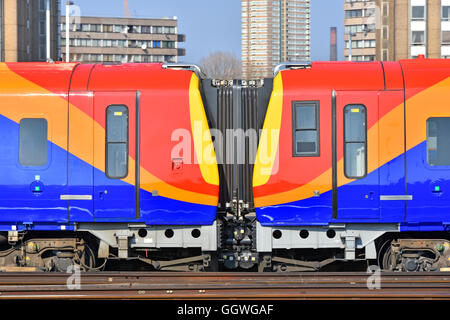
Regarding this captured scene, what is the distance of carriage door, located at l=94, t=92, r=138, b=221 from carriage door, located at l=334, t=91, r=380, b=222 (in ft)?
12.1

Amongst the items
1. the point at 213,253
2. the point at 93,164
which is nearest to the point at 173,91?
the point at 93,164

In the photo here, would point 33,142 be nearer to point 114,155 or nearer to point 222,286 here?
point 114,155

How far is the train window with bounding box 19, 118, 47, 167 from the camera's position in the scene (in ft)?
42.0

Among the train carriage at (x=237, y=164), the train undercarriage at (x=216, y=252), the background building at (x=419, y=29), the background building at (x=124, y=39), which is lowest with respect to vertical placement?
the train undercarriage at (x=216, y=252)

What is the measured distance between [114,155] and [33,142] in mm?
1515

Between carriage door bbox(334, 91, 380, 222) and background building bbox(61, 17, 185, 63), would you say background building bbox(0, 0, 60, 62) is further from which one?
background building bbox(61, 17, 185, 63)

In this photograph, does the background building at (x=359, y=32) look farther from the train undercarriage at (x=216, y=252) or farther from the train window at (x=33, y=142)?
the train window at (x=33, y=142)

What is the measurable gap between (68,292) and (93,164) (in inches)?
101

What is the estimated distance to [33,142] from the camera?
1284cm

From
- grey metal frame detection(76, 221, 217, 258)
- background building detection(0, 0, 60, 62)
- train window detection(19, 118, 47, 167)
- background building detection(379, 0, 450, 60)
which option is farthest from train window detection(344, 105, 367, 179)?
background building detection(0, 0, 60, 62)

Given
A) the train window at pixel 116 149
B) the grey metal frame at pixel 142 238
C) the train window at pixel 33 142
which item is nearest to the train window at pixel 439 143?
the grey metal frame at pixel 142 238

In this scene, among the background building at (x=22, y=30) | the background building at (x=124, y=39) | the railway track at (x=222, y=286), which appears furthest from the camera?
the background building at (x=124, y=39)

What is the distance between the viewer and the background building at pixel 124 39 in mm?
139625
